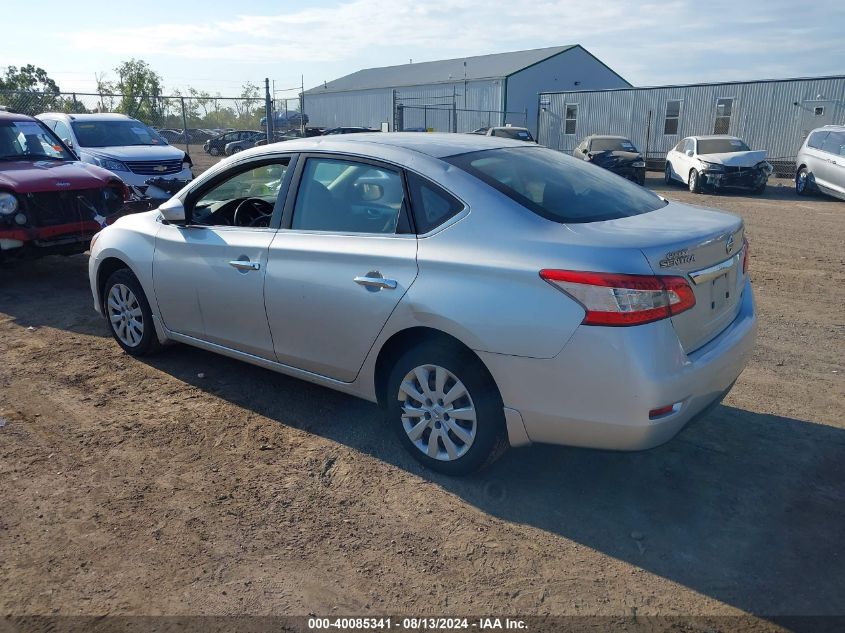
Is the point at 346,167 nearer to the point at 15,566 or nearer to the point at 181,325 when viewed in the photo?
the point at 181,325

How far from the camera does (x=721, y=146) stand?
1844 cm

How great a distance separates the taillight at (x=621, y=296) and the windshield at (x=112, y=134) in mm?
11864

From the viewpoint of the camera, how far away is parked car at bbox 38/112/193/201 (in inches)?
469

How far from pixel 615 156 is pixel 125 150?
13546 mm

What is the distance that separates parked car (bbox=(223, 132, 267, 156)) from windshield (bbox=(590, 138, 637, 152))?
17542 millimetres

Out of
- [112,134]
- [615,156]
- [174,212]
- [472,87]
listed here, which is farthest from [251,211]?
[472,87]

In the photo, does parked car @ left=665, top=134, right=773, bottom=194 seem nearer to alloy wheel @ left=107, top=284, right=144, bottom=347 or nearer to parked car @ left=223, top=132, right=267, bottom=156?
alloy wheel @ left=107, top=284, right=144, bottom=347

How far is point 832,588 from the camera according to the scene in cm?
276

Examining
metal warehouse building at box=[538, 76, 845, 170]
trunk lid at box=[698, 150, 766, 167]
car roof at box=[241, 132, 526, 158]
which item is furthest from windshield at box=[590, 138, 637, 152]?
car roof at box=[241, 132, 526, 158]

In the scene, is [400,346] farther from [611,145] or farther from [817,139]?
[611,145]

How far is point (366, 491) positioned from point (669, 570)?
1482mm

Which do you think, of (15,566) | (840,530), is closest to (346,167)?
(15,566)

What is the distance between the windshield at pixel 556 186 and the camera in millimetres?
3459

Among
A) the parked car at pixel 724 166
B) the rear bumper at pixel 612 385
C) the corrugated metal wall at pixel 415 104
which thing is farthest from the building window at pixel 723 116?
the rear bumper at pixel 612 385
